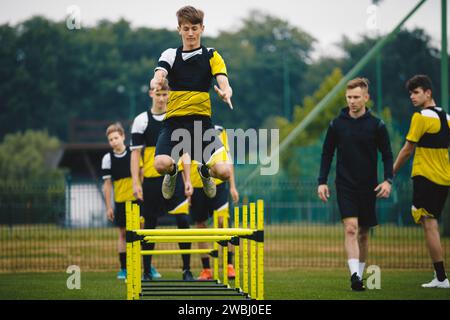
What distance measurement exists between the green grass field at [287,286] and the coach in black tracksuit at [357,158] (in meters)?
0.66

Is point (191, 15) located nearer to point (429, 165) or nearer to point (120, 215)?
point (429, 165)

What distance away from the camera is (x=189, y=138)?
9992 millimetres

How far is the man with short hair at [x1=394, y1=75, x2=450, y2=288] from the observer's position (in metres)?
11.8

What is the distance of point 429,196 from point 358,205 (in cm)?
98

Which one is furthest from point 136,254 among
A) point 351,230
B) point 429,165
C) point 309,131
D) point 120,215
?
point 309,131

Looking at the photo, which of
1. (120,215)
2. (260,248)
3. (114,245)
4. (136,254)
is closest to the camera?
(260,248)

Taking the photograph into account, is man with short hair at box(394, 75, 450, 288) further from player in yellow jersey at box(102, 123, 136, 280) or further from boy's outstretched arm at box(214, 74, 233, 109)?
player in yellow jersey at box(102, 123, 136, 280)

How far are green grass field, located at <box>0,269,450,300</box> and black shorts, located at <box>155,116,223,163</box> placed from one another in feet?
6.96

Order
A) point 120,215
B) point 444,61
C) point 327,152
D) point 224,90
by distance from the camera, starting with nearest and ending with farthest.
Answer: point 224,90, point 327,152, point 120,215, point 444,61

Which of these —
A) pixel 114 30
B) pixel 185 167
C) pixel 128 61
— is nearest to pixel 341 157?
pixel 185 167

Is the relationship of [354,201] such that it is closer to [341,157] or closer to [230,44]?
[341,157]

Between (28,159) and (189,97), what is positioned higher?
(28,159)

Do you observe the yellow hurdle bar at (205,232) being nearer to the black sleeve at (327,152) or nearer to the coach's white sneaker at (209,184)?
the coach's white sneaker at (209,184)
